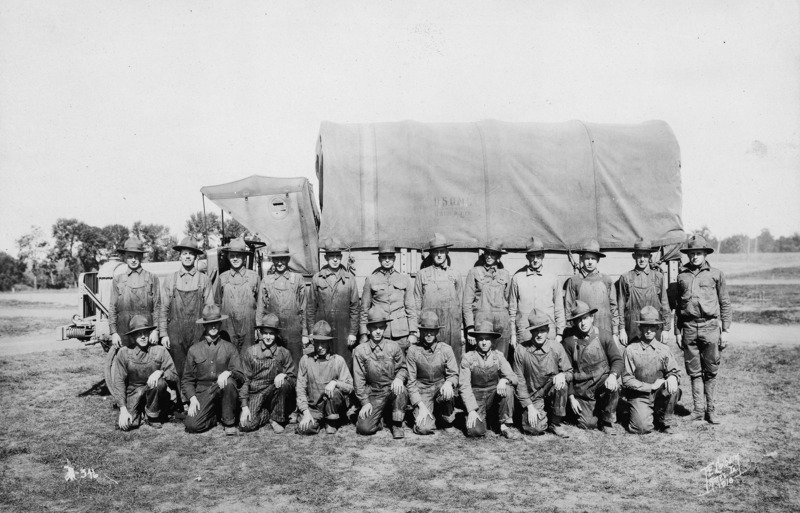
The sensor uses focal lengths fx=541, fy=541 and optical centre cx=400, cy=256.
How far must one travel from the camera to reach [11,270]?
46406mm

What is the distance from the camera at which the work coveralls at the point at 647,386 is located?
222 inches

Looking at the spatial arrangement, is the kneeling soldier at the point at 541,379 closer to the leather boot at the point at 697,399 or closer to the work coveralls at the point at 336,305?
the leather boot at the point at 697,399

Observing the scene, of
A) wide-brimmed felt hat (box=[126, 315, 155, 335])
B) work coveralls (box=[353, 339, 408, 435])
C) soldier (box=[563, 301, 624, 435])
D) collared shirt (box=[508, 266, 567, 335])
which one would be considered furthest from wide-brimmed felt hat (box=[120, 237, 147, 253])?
soldier (box=[563, 301, 624, 435])

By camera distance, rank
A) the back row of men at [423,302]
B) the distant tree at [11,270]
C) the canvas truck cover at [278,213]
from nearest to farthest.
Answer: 1. the back row of men at [423,302]
2. the canvas truck cover at [278,213]
3. the distant tree at [11,270]

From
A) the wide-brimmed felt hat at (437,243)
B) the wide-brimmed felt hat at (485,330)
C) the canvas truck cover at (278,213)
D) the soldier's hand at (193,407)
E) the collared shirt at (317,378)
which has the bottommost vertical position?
the soldier's hand at (193,407)

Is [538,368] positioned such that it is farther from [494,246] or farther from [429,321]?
[494,246]

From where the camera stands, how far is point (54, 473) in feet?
15.5

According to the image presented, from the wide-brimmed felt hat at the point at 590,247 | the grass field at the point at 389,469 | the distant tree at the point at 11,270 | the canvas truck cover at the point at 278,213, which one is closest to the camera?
the grass field at the point at 389,469

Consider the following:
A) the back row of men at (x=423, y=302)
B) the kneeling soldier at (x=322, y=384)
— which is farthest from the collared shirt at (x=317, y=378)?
the back row of men at (x=423, y=302)

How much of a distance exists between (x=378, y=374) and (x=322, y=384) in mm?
616

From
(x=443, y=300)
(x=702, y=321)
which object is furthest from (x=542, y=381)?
(x=702, y=321)

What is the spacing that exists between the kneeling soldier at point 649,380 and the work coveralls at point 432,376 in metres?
1.88

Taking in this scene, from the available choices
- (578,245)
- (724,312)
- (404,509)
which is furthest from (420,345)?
(724,312)

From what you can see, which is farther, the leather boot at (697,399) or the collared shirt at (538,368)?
the leather boot at (697,399)
